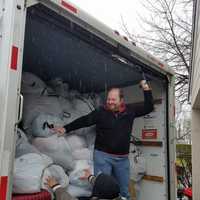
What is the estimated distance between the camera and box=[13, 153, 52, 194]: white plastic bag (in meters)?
2.11

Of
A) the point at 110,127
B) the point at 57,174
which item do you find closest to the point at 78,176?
the point at 57,174

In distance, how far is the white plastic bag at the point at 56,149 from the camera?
8.94 feet

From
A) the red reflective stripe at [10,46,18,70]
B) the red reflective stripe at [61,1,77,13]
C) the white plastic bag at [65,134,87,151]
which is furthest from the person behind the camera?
the white plastic bag at [65,134,87,151]

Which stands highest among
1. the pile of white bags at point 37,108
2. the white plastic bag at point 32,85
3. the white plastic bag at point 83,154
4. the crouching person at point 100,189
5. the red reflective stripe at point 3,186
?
the white plastic bag at point 32,85

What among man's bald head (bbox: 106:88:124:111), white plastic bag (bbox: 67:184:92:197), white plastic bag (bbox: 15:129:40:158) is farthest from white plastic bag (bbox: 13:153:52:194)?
man's bald head (bbox: 106:88:124:111)

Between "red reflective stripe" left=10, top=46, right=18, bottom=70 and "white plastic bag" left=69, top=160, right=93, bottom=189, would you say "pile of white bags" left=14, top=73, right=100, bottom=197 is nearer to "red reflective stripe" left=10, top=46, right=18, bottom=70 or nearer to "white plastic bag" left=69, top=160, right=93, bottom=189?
"white plastic bag" left=69, top=160, right=93, bottom=189

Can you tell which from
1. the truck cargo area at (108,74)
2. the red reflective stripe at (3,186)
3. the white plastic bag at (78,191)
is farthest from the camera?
the truck cargo area at (108,74)

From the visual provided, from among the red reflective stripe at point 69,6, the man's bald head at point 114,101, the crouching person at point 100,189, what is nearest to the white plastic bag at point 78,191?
the crouching person at point 100,189

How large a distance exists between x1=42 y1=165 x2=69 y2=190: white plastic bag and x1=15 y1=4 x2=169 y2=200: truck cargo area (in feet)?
3.55

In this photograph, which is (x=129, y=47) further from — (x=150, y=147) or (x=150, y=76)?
(x=150, y=147)

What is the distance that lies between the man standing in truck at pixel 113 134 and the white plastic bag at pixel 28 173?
0.73 metres

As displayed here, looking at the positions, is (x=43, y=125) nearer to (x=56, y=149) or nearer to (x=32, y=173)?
(x=56, y=149)

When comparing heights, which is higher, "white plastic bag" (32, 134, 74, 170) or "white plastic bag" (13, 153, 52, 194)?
"white plastic bag" (32, 134, 74, 170)

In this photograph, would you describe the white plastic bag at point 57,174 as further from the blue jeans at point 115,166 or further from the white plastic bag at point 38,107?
the white plastic bag at point 38,107
